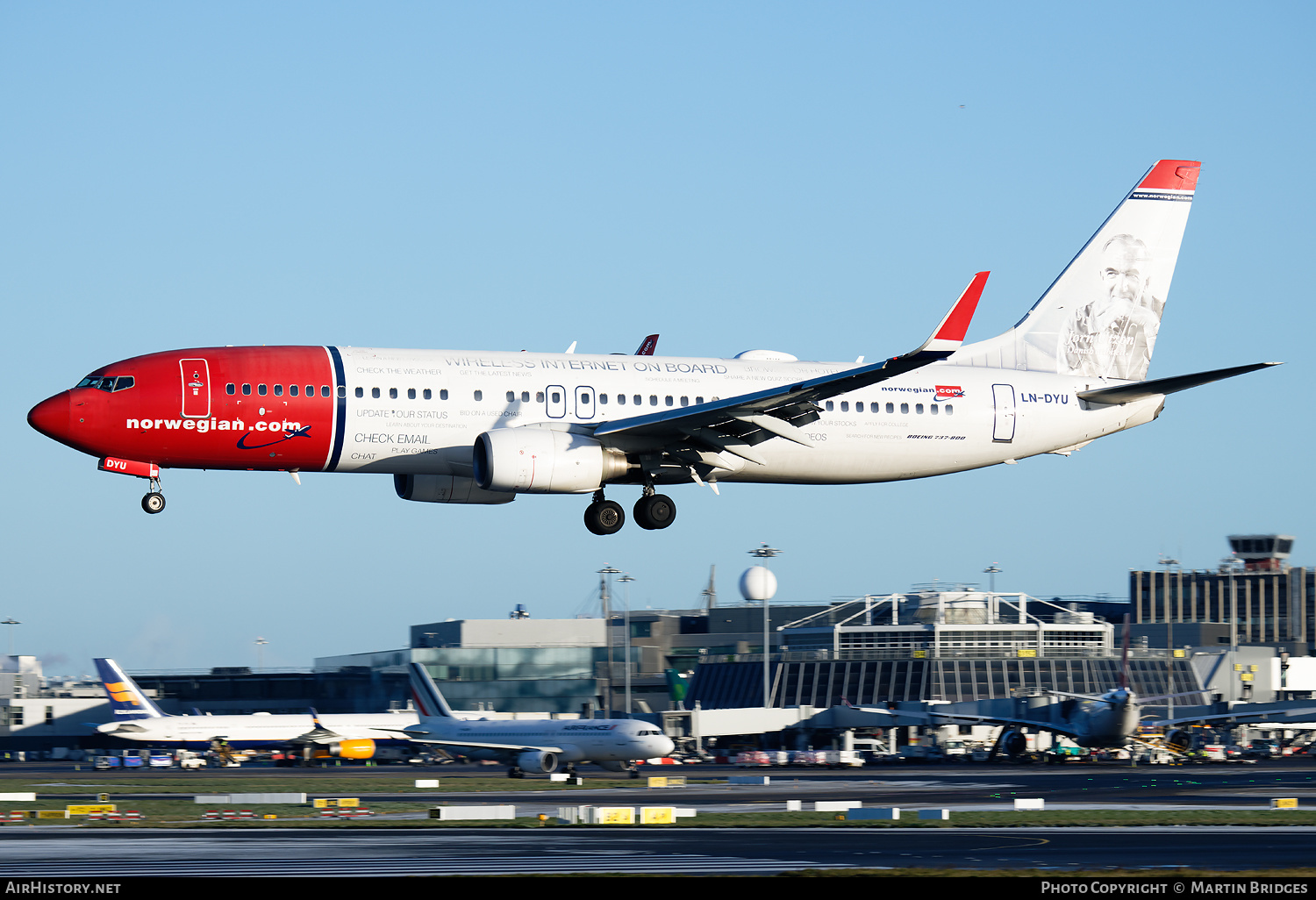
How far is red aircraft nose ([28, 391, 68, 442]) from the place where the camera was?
38625 millimetres

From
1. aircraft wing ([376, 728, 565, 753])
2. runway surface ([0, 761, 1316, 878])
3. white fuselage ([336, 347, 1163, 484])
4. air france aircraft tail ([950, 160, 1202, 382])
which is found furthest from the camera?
aircraft wing ([376, 728, 565, 753])

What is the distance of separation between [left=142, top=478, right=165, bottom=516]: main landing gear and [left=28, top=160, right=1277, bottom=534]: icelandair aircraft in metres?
0.05

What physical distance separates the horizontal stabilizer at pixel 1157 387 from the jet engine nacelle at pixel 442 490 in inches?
743

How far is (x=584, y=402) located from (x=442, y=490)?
15.8 ft

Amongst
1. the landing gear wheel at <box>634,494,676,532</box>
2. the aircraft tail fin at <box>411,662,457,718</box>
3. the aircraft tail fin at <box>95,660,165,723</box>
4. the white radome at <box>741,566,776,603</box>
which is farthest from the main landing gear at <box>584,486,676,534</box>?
the white radome at <box>741,566,776,603</box>

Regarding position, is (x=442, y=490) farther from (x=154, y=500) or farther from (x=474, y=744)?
(x=474, y=744)

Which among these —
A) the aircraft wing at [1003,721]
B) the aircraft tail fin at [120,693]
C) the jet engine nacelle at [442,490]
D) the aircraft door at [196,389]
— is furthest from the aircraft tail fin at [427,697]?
the aircraft door at [196,389]

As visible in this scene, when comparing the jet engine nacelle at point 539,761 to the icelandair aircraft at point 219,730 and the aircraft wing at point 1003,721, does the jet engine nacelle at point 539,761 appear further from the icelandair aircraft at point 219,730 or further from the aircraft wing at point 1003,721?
the aircraft wing at point 1003,721

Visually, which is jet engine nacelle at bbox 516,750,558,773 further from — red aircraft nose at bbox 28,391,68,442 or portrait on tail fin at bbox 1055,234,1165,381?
red aircraft nose at bbox 28,391,68,442

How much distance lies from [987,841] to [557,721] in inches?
1764

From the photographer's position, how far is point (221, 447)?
1544 inches

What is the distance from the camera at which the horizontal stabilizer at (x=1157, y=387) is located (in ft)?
136

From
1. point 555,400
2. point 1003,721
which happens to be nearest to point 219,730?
point 1003,721

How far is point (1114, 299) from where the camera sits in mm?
50750
